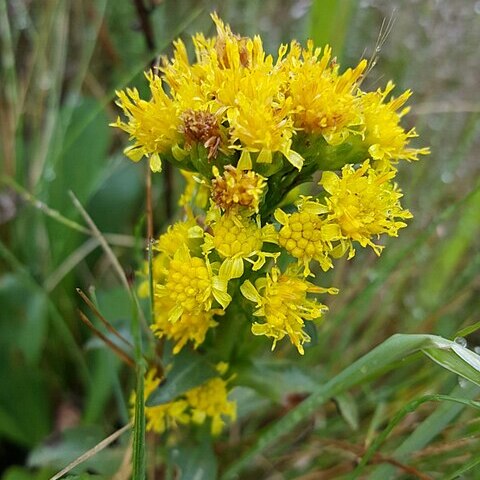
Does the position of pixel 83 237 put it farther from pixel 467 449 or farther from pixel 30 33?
pixel 467 449

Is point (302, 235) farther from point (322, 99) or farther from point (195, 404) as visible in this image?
point (195, 404)

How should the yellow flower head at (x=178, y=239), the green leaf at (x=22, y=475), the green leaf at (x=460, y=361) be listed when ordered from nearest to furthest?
the green leaf at (x=460, y=361), the yellow flower head at (x=178, y=239), the green leaf at (x=22, y=475)

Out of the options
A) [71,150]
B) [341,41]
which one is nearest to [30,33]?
[71,150]

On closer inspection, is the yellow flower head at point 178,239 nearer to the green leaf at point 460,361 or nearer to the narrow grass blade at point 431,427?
the green leaf at point 460,361

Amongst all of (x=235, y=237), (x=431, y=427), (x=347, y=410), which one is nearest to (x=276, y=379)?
(x=347, y=410)

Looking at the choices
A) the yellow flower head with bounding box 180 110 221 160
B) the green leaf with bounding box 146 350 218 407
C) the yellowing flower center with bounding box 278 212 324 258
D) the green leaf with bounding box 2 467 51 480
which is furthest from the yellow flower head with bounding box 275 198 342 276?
the green leaf with bounding box 2 467 51 480

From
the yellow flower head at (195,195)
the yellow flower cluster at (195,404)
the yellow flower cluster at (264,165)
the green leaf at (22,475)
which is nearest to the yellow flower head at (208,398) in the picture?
the yellow flower cluster at (195,404)

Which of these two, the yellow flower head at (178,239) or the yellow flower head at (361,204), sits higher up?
the yellow flower head at (361,204)
